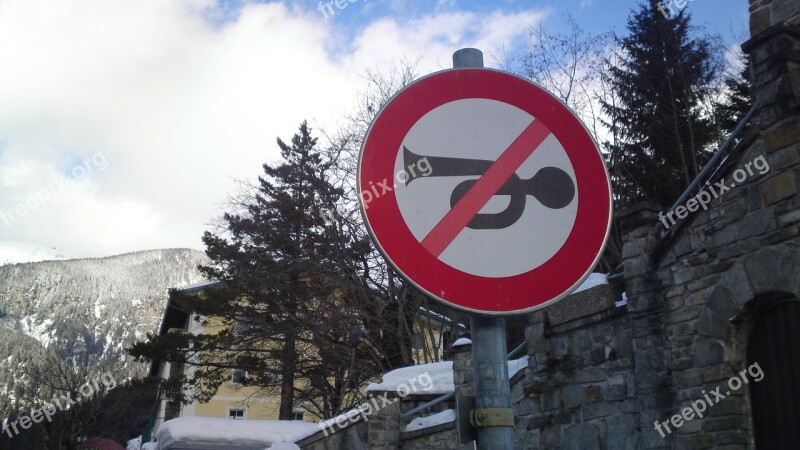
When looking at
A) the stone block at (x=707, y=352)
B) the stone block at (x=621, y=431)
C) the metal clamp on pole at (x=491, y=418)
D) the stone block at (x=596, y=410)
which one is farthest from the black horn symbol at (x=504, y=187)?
the stone block at (x=596, y=410)

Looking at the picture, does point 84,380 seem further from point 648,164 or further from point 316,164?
point 648,164

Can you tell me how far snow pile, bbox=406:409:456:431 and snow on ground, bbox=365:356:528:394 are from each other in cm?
56

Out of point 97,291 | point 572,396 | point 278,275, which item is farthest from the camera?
point 97,291

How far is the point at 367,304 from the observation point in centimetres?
2005

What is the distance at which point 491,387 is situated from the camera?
1776 mm

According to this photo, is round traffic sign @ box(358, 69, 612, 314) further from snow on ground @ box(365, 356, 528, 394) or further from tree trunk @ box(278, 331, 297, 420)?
tree trunk @ box(278, 331, 297, 420)

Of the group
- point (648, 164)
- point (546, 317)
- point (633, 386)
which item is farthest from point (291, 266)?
point (633, 386)

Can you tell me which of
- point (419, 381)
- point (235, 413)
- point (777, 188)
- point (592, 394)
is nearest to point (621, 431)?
point (592, 394)

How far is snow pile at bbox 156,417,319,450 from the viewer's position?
51.8 feet

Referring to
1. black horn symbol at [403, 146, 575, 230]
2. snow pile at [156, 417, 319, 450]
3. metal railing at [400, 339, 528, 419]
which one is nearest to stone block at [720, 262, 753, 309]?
metal railing at [400, 339, 528, 419]

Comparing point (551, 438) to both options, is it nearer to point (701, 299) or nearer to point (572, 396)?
point (572, 396)

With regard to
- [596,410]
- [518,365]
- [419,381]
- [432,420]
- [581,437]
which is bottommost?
[581,437]

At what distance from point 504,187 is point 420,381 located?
32.6 ft

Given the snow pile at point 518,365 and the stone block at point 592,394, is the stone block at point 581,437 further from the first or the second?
the snow pile at point 518,365
